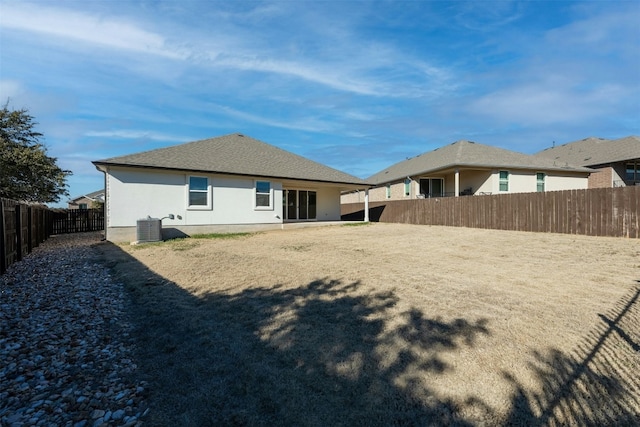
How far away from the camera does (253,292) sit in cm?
562

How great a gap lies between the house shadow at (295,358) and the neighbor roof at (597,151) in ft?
92.7

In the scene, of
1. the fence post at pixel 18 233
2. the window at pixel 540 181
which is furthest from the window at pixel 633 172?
the fence post at pixel 18 233

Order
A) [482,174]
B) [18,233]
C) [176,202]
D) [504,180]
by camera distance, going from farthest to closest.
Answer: [482,174]
[504,180]
[176,202]
[18,233]

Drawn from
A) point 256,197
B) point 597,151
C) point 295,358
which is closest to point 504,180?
point 597,151

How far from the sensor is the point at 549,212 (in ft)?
44.0

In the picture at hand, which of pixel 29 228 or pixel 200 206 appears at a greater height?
pixel 200 206

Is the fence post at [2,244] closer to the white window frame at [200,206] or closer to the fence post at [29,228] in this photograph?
the fence post at [29,228]

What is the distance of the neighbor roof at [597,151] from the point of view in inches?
948

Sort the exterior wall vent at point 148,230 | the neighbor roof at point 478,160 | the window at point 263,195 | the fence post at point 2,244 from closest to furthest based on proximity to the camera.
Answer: the fence post at point 2,244 < the exterior wall vent at point 148,230 < the window at point 263,195 < the neighbor roof at point 478,160

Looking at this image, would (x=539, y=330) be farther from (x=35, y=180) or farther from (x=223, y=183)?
(x=35, y=180)

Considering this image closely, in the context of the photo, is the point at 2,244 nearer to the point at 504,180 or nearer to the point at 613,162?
the point at 504,180

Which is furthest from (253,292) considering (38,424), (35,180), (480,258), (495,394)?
(35,180)

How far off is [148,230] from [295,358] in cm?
1177

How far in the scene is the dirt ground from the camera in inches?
100
